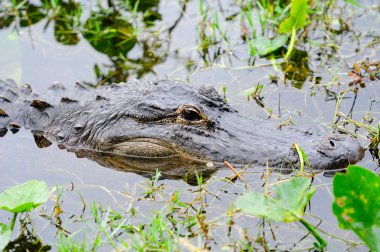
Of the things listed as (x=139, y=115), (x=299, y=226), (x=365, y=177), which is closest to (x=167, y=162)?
(x=139, y=115)

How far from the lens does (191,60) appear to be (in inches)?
298

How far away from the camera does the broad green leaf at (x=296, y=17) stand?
23.0 feet

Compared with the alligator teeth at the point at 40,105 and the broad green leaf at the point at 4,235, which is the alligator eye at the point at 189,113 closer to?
the alligator teeth at the point at 40,105

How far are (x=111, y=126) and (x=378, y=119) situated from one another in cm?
241

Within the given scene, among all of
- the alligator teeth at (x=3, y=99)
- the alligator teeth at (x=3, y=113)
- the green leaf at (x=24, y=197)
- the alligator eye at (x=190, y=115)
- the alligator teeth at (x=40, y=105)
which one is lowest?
the alligator teeth at (x=3, y=113)

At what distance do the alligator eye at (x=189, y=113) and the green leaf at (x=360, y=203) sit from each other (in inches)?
64.4

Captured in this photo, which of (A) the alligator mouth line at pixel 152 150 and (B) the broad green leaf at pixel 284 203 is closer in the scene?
(B) the broad green leaf at pixel 284 203

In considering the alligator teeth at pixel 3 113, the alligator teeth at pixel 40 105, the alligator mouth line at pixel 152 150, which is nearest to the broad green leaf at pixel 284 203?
the alligator mouth line at pixel 152 150

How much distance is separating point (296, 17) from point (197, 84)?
1269mm

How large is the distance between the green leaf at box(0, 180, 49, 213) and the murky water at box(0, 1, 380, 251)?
41cm

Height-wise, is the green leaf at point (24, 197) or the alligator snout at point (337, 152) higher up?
the alligator snout at point (337, 152)

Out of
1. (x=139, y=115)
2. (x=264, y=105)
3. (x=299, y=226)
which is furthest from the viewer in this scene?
(x=264, y=105)

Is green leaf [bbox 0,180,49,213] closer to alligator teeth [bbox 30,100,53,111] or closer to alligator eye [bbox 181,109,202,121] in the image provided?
alligator eye [bbox 181,109,202,121]

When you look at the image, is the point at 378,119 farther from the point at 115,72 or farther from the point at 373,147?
the point at 115,72
